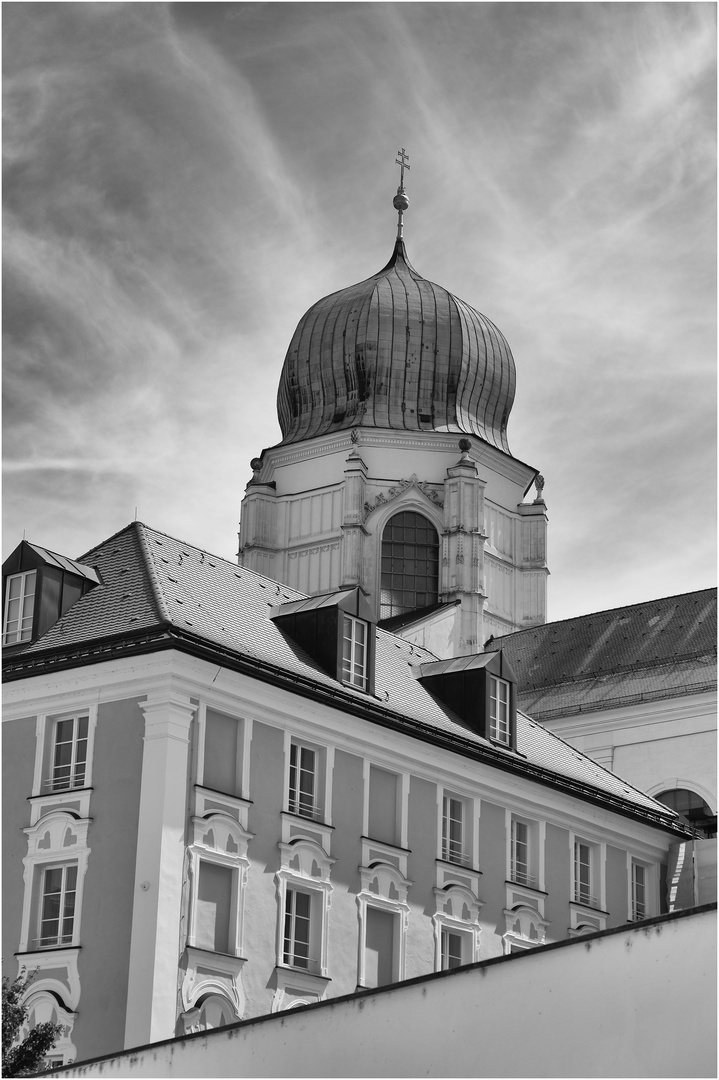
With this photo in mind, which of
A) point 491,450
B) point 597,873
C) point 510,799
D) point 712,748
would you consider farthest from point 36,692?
point 491,450

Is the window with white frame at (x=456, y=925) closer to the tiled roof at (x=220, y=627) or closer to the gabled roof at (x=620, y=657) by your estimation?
the tiled roof at (x=220, y=627)

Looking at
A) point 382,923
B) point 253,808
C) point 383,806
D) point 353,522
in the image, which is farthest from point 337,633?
point 353,522

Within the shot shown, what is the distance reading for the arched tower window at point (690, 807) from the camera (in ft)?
147

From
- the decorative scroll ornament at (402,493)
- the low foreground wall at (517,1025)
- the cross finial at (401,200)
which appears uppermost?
the cross finial at (401,200)

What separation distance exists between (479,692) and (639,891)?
5195mm

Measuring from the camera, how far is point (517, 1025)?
60.6ft

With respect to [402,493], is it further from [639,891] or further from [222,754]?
[222,754]

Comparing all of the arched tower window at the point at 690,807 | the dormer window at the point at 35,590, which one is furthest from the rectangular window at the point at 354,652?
the arched tower window at the point at 690,807

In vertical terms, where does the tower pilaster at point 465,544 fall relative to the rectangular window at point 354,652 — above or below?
above

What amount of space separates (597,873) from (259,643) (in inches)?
345

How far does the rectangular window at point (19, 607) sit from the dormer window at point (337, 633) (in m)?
4.17

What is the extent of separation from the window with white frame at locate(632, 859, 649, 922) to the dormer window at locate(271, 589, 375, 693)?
24.2ft

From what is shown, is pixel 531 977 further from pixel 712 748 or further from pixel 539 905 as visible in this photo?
pixel 712 748

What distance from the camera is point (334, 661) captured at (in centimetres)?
3106
